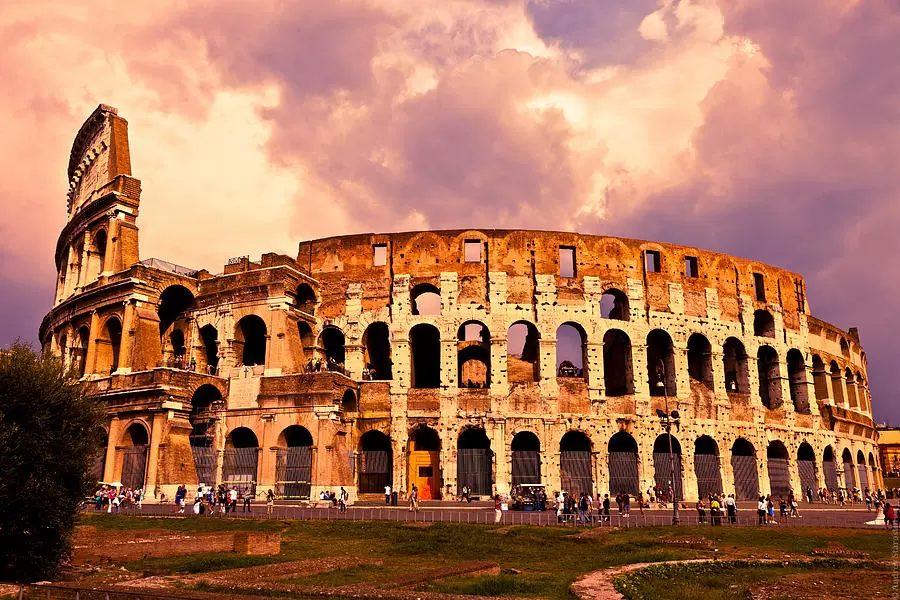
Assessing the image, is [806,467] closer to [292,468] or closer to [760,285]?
[760,285]

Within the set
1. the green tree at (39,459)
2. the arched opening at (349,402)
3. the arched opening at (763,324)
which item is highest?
the arched opening at (763,324)

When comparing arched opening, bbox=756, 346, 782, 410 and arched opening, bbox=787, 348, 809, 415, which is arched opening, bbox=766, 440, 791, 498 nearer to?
arched opening, bbox=756, 346, 782, 410

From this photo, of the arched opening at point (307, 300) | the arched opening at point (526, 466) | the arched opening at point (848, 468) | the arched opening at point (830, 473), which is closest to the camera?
the arched opening at point (526, 466)

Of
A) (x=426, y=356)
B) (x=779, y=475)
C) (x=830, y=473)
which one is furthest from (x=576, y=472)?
(x=830, y=473)

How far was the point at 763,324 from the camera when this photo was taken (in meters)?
37.9

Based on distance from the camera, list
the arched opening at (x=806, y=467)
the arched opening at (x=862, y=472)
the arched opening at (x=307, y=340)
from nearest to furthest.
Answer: the arched opening at (x=307, y=340) → the arched opening at (x=806, y=467) → the arched opening at (x=862, y=472)

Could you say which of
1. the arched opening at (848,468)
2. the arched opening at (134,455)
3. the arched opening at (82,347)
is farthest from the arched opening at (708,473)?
the arched opening at (82,347)

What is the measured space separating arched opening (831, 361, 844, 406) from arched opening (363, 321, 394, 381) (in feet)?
81.8

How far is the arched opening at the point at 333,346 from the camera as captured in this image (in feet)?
108

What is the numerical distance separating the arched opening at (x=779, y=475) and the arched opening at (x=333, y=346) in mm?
Answer: 20358

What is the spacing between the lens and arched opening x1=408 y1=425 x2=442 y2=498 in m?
31.1

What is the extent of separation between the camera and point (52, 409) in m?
13.1

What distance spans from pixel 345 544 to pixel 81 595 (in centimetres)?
900

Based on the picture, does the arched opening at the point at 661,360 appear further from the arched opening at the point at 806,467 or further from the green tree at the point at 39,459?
the green tree at the point at 39,459
